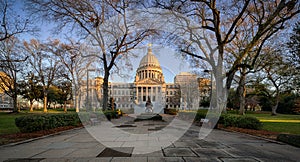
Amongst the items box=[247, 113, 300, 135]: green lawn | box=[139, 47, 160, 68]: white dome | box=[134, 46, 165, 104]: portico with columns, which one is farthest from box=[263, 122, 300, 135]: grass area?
box=[139, 47, 160, 68]: white dome

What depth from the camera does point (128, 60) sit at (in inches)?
995

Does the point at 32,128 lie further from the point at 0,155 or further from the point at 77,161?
the point at 77,161

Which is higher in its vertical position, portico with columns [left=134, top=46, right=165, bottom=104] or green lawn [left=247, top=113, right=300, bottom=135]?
portico with columns [left=134, top=46, right=165, bottom=104]

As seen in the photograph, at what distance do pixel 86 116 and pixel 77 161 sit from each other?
423 inches

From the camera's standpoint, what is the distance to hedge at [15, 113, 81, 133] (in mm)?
9992

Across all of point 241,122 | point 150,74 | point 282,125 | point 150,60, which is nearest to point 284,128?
point 282,125

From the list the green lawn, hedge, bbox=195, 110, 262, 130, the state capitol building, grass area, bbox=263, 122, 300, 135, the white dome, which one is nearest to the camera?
hedge, bbox=195, 110, 262, 130

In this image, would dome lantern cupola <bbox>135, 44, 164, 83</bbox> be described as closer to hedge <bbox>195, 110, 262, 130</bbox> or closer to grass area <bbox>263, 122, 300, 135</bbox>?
hedge <bbox>195, 110, 262, 130</bbox>

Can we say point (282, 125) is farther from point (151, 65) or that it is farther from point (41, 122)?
point (41, 122)

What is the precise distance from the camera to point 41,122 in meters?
10.6

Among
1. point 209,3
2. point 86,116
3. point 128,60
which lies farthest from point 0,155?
point 128,60

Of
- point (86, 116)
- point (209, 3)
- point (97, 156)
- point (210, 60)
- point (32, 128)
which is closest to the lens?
point (97, 156)

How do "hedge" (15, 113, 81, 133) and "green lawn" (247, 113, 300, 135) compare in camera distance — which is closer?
"hedge" (15, 113, 81, 133)

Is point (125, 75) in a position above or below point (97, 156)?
above
